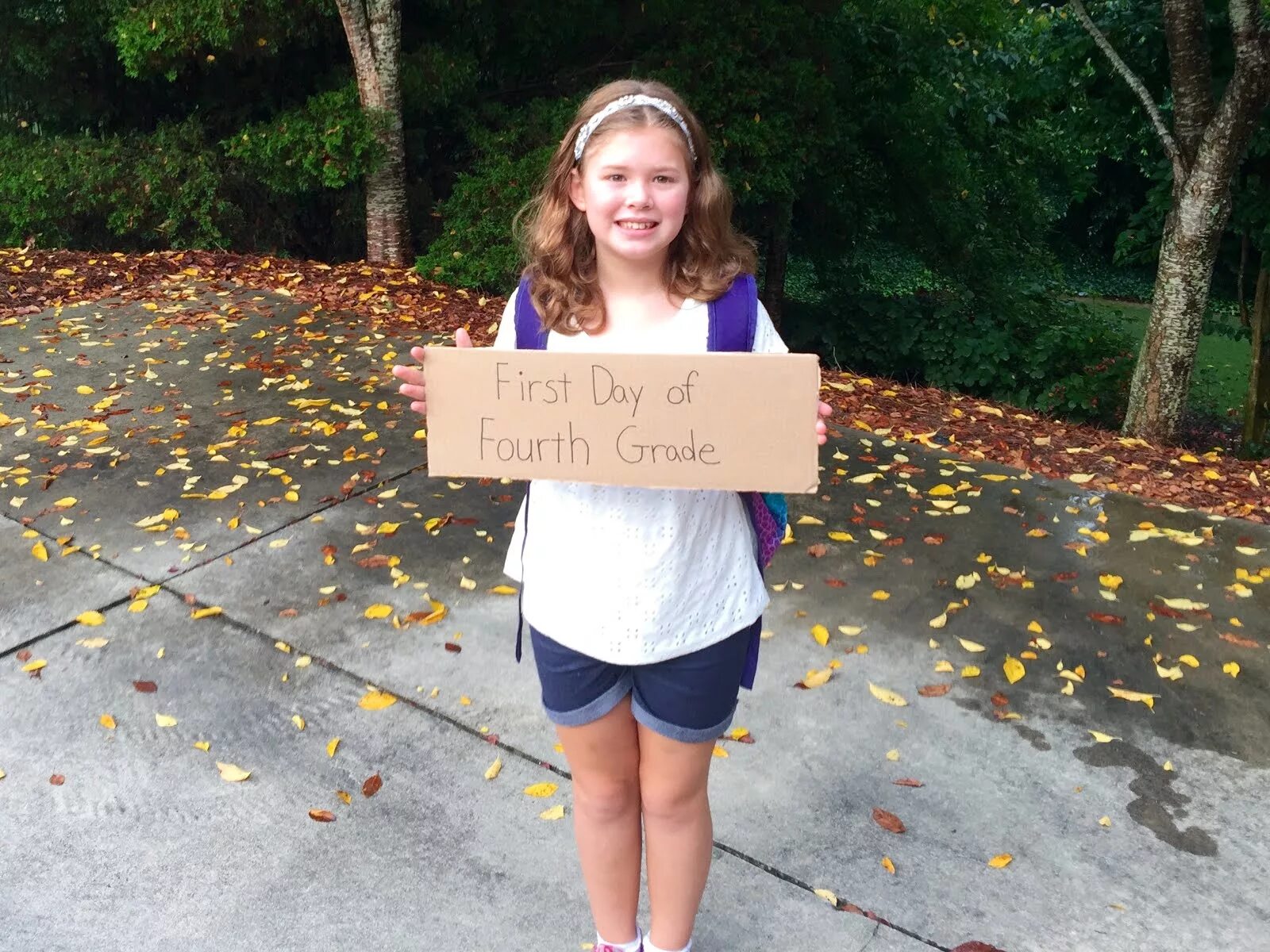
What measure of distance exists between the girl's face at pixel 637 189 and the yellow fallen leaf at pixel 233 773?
179 centimetres

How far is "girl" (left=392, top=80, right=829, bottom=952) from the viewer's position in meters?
1.82

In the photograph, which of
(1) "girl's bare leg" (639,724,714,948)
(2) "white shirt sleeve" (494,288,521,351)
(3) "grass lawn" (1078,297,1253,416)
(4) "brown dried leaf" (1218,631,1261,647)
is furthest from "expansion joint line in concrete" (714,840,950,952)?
(3) "grass lawn" (1078,297,1253,416)

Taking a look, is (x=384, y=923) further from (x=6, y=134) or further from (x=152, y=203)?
(x=6, y=134)

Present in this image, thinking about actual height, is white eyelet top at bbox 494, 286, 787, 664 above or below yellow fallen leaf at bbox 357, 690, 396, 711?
above

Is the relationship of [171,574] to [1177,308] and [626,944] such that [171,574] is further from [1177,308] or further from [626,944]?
[1177,308]

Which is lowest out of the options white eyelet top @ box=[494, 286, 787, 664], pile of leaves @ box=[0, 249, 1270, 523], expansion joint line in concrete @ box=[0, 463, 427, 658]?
expansion joint line in concrete @ box=[0, 463, 427, 658]

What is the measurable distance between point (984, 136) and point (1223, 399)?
4.73 metres

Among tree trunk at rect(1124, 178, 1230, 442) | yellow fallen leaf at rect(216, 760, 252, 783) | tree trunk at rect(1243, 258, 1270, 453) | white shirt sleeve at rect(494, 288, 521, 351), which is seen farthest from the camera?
tree trunk at rect(1243, 258, 1270, 453)

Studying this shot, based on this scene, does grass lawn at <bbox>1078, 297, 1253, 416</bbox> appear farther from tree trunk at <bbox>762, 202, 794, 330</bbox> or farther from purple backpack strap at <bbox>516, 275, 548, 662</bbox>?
purple backpack strap at <bbox>516, 275, 548, 662</bbox>

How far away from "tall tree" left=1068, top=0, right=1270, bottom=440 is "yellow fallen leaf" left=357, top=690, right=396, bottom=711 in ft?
15.1

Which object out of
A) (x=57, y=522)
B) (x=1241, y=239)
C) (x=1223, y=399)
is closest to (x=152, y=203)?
(x=57, y=522)

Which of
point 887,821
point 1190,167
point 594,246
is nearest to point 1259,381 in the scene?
point 1190,167

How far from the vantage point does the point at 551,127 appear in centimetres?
838

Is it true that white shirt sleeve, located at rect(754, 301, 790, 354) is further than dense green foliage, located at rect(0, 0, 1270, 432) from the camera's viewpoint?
No
